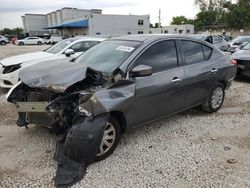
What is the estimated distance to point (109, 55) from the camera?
13.9 ft

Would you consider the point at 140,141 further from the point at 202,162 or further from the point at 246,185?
the point at 246,185

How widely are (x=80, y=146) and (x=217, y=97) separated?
3.37 meters

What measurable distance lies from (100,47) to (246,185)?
310 centimetres

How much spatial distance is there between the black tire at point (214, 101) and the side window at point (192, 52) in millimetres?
784

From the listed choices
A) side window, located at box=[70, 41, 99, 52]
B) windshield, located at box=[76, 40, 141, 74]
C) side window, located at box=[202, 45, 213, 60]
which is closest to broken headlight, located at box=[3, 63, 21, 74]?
side window, located at box=[70, 41, 99, 52]

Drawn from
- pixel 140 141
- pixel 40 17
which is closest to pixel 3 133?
pixel 140 141

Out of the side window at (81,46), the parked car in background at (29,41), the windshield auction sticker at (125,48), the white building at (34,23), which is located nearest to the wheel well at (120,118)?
the windshield auction sticker at (125,48)

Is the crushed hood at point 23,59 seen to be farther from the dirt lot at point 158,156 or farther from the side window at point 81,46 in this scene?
the dirt lot at point 158,156

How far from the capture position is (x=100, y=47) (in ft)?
15.4

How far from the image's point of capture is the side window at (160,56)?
4.02 metres

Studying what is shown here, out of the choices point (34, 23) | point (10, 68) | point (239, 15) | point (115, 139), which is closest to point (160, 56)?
point (115, 139)

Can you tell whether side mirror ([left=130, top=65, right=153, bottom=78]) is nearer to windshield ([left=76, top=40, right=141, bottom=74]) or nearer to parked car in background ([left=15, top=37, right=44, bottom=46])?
windshield ([left=76, top=40, right=141, bottom=74])

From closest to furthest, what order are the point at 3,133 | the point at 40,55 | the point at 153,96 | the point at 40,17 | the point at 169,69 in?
the point at 153,96 → the point at 169,69 → the point at 3,133 → the point at 40,55 → the point at 40,17

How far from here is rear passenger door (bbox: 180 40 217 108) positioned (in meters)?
4.58
